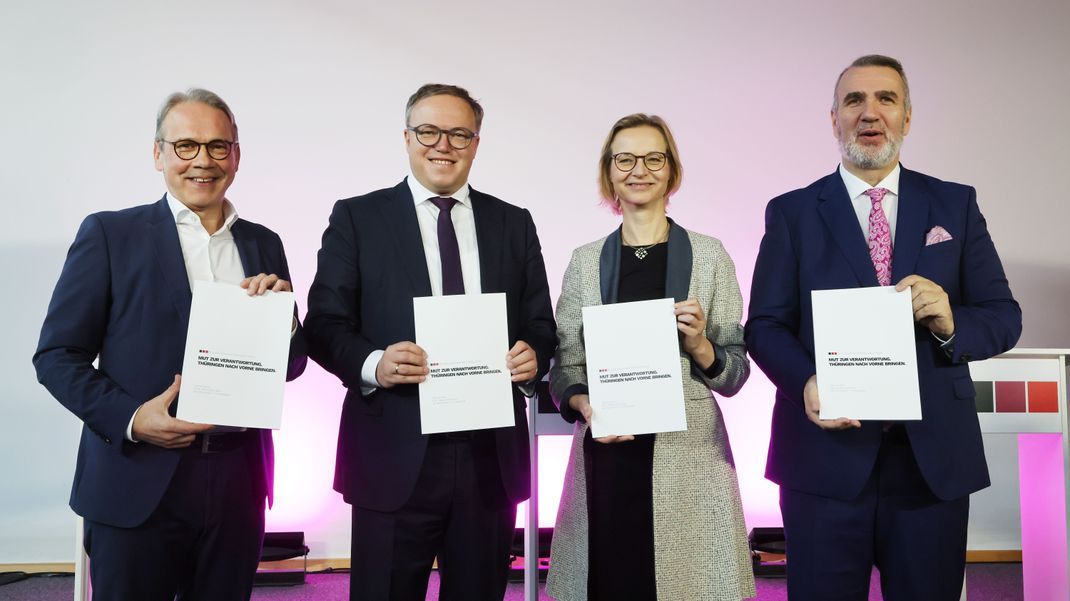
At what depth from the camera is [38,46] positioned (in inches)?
167

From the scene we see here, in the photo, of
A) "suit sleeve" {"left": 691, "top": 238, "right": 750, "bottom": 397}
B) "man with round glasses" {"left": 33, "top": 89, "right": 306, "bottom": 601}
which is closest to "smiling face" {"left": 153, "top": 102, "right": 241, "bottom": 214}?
"man with round glasses" {"left": 33, "top": 89, "right": 306, "bottom": 601}

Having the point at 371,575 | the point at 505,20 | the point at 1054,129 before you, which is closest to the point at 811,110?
the point at 1054,129

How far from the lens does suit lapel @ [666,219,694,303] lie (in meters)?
2.17

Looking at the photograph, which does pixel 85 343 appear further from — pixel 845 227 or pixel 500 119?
pixel 500 119

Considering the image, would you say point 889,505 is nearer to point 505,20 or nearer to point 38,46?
point 505,20

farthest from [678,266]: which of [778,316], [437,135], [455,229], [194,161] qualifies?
[194,161]

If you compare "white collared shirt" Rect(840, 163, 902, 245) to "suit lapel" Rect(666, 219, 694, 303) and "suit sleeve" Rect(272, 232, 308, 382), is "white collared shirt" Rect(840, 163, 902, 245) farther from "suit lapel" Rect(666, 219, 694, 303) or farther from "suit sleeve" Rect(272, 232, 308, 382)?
"suit sleeve" Rect(272, 232, 308, 382)

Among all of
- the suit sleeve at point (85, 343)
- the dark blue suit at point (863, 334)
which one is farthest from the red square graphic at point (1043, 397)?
the suit sleeve at point (85, 343)

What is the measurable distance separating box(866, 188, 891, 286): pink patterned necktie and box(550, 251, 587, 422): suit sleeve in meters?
0.79

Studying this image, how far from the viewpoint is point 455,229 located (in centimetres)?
209

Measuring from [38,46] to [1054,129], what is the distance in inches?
229

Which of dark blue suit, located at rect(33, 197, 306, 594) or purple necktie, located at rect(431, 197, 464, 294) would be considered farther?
purple necktie, located at rect(431, 197, 464, 294)

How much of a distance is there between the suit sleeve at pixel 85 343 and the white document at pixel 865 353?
5.18 ft

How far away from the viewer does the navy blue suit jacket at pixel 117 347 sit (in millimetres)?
1732
